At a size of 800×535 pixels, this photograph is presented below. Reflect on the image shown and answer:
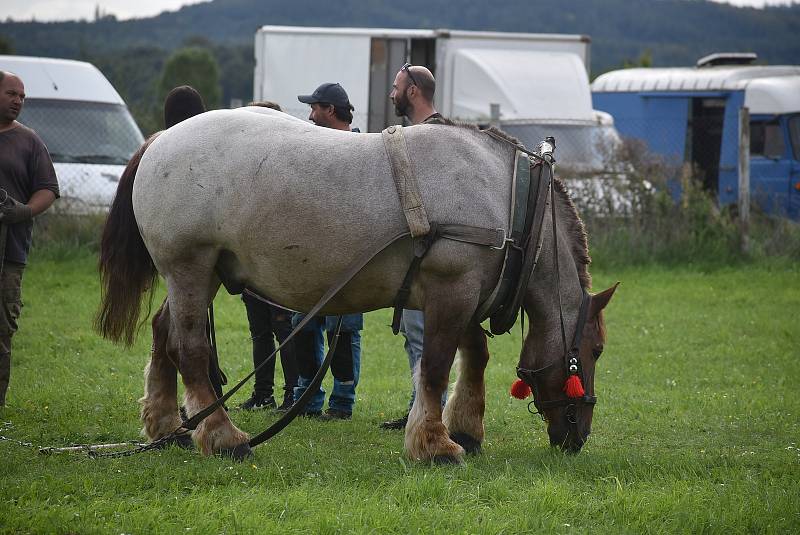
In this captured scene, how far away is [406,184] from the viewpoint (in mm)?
5207

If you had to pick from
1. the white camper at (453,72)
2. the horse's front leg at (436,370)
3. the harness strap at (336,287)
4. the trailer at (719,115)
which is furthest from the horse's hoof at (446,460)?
the trailer at (719,115)

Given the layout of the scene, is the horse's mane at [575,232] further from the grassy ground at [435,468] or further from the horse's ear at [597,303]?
the grassy ground at [435,468]

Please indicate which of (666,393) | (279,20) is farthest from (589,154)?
(279,20)

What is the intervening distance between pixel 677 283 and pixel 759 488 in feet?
26.2

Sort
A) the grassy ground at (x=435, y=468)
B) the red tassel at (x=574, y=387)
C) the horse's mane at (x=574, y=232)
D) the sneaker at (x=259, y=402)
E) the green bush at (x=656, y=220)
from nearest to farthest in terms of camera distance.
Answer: the grassy ground at (x=435, y=468), the red tassel at (x=574, y=387), the horse's mane at (x=574, y=232), the sneaker at (x=259, y=402), the green bush at (x=656, y=220)

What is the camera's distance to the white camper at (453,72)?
16.2m

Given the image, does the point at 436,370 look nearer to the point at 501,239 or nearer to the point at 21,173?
the point at 501,239

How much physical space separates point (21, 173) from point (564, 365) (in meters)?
3.59

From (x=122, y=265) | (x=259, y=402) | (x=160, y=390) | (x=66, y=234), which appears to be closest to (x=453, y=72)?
(x=66, y=234)

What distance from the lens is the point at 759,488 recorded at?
16.4 feet

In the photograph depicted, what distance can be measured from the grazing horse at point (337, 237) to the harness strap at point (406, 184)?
0.05m

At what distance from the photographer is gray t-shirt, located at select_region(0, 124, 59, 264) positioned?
6422 mm

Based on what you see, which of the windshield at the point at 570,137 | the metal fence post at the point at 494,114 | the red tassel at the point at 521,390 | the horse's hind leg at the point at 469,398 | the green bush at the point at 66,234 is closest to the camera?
the red tassel at the point at 521,390

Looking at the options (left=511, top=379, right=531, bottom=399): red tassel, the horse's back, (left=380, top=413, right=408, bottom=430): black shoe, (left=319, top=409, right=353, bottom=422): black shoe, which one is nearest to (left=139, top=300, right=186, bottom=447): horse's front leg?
the horse's back
